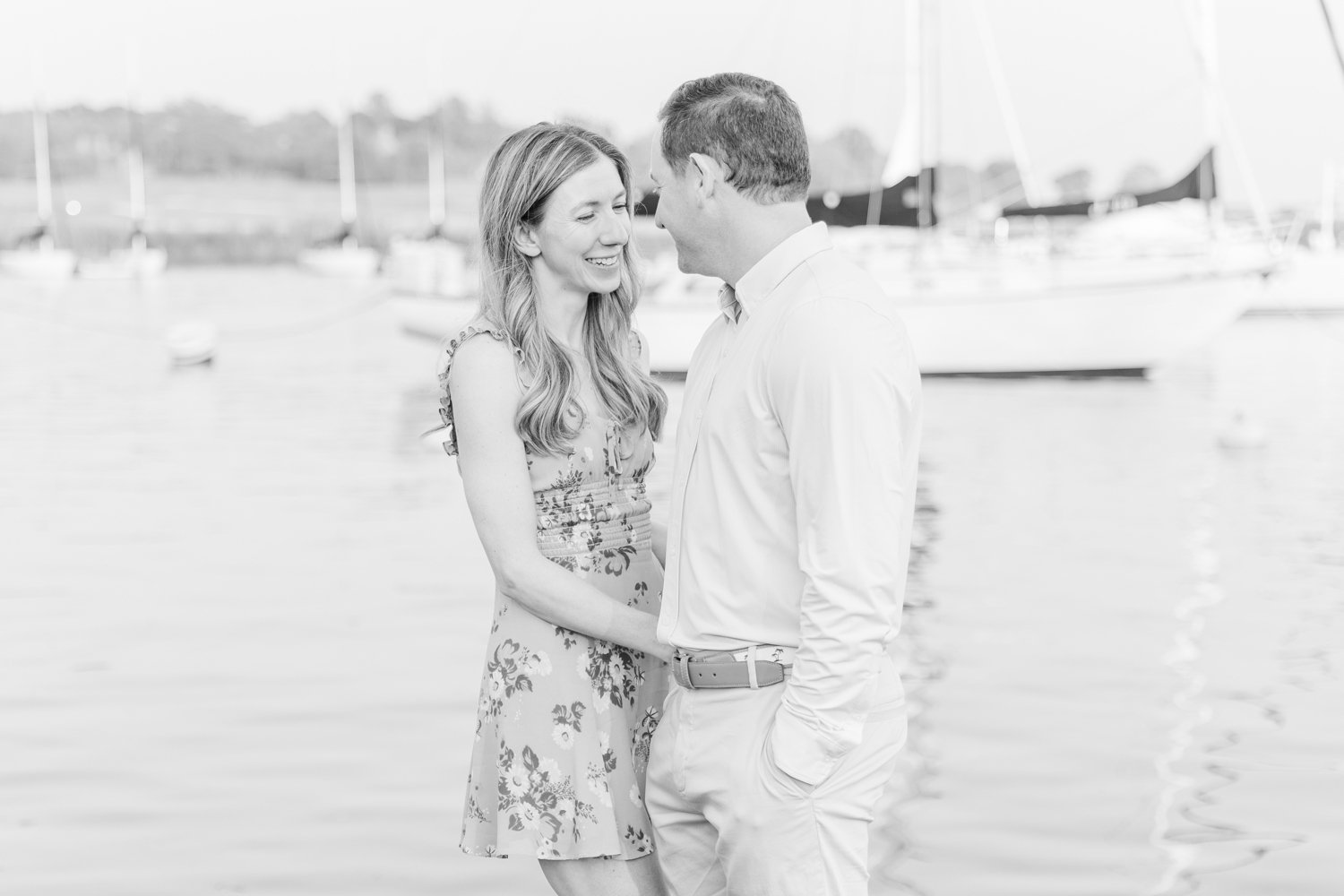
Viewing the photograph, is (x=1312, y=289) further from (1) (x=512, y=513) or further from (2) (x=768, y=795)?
(2) (x=768, y=795)

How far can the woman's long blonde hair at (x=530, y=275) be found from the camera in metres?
2.96

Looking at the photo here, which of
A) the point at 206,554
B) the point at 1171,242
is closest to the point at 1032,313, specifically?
the point at 1171,242

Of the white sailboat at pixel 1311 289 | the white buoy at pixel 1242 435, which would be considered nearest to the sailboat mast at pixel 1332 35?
the white buoy at pixel 1242 435

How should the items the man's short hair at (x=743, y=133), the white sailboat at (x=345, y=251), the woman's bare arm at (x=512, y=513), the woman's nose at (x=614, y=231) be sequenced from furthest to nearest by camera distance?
the white sailboat at (x=345, y=251), the woman's nose at (x=614, y=231), the woman's bare arm at (x=512, y=513), the man's short hair at (x=743, y=133)

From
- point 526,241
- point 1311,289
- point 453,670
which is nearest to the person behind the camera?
point 526,241

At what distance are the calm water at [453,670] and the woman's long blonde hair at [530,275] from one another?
256 centimetres

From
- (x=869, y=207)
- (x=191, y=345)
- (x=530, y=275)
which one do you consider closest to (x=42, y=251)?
(x=191, y=345)

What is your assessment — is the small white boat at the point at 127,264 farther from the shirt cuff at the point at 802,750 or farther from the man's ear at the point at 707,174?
the shirt cuff at the point at 802,750

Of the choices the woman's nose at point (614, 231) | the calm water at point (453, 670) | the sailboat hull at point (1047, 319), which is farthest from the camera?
the sailboat hull at point (1047, 319)

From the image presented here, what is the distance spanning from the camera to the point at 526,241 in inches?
120

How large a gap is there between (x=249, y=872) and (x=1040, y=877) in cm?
245

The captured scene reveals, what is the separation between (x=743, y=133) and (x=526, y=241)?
576mm

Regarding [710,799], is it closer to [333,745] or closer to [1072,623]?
[333,745]

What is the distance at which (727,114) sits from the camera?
2.61 m
